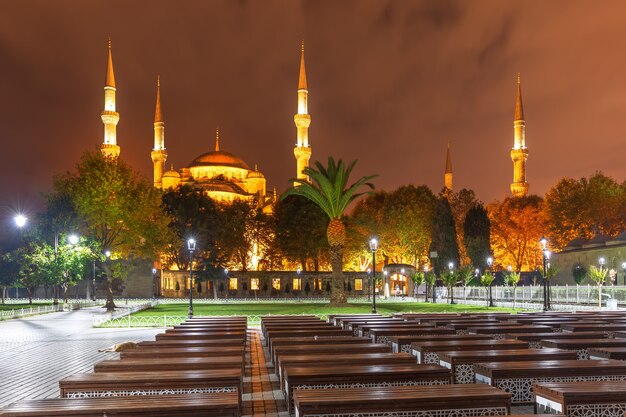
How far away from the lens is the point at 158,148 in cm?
10406

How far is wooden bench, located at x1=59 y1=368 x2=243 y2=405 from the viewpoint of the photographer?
835cm

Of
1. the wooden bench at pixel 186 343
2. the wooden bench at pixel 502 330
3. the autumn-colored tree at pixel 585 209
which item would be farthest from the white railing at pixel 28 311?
the autumn-colored tree at pixel 585 209

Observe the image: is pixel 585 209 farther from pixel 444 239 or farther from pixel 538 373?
pixel 538 373

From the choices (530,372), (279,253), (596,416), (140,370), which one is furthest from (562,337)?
(279,253)

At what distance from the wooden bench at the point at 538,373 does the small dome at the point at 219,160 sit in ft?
331

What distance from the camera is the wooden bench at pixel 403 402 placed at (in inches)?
269

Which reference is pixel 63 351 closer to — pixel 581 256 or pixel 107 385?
pixel 107 385

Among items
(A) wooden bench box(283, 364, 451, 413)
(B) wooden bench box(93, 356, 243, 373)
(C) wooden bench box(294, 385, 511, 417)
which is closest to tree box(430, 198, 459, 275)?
(B) wooden bench box(93, 356, 243, 373)

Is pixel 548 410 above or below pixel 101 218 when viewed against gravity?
below

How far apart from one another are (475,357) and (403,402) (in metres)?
4.35

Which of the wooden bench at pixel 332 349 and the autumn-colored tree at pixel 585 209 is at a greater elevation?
the autumn-colored tree at pixel 585 209

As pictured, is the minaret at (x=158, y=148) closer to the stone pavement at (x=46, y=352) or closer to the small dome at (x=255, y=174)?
the small dome at (x=255, y=174)

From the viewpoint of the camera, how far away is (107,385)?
329 inches

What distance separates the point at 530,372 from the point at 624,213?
246 feet
